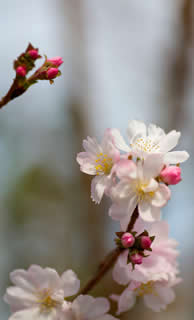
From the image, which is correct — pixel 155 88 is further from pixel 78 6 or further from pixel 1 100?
pixel 1 100

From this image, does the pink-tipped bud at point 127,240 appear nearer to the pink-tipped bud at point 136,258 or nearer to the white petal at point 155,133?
the pink-tipped bud at point 136,258

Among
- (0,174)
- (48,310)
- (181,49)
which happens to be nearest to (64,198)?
(0,174)

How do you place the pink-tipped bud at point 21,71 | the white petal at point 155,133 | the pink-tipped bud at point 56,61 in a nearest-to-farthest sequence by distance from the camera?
the pink-tipped bud at point 21,71 → the pink-tipped bud at point 56,61 → the white petal at point 155,133

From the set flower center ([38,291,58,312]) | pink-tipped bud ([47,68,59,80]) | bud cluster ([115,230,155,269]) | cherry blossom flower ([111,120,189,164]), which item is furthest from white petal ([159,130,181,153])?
flower center ([38,291,58,312])

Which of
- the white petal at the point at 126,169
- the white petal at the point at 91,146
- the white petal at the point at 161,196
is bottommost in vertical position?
the white petal at the point at 161,196

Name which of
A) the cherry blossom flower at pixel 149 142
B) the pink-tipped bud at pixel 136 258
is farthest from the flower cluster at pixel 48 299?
the cherry blossom flower at pixel 149 142

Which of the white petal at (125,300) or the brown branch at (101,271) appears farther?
the white petal at (125,300)

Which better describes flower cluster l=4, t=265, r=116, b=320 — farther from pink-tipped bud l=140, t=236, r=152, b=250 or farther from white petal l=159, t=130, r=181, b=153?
white petal l=159, t=130, r=181, b=153
